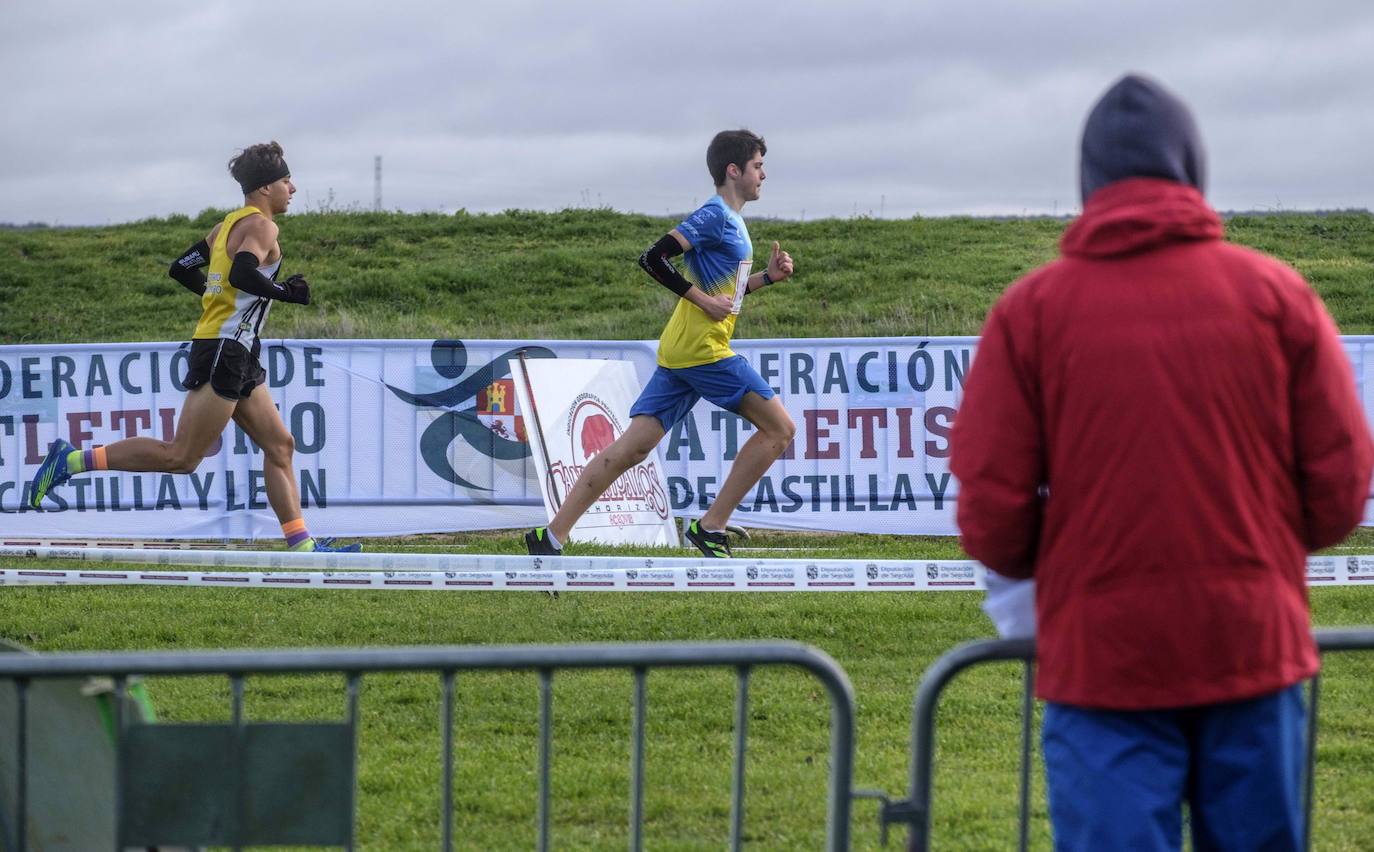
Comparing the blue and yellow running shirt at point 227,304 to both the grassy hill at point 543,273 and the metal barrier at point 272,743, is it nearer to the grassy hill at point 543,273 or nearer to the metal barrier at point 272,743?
the metal barrier at point 272,743

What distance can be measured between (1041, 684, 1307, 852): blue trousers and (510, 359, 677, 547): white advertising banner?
279 inches

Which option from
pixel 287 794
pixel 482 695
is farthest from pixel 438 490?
pixel 287 794

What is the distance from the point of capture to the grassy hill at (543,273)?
20609 mm

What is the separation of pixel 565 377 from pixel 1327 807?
674cm

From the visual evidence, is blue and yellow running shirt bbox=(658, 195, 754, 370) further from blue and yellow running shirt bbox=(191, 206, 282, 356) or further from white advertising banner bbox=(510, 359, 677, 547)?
blue and yellow running shirt bbox=(191, 206, 282, 356)

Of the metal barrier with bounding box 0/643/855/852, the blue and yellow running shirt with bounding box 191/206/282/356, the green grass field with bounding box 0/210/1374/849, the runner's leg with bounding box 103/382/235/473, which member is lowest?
the green grass field with bounding box 0/210/1374/849

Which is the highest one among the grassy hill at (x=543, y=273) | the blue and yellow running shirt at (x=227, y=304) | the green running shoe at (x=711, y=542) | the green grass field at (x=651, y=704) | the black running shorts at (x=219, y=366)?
the grassy hill at (x=543, y=273)

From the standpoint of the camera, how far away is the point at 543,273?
2456 centimetres

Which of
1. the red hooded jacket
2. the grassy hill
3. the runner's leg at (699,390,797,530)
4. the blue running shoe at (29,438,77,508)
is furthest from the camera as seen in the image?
the grassy hill

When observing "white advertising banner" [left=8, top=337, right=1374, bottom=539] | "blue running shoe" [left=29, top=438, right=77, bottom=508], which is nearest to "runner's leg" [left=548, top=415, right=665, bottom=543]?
"blue running shoe" [left=29, top=438, right=77, bottom=508]

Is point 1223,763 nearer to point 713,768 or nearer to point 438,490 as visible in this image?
point 713,768

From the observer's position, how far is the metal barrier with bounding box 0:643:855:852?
290 centimetres

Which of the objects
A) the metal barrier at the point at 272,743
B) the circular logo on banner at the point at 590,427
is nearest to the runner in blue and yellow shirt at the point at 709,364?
the circular logo on banner at the point at 590,427

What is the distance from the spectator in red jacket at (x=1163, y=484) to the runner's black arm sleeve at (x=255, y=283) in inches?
224
